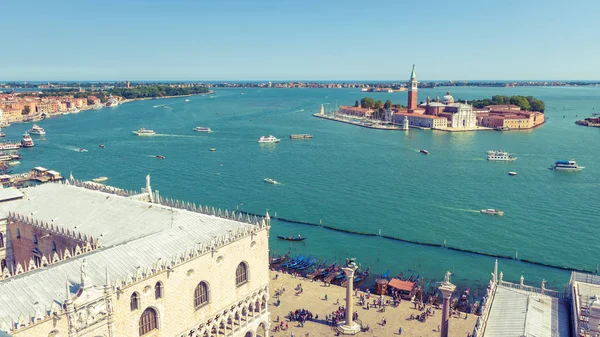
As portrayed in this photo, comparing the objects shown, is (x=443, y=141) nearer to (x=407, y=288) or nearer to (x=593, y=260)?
(x=593, y=260)

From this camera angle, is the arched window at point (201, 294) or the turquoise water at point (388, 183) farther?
the turquoise water at point (388, 183)

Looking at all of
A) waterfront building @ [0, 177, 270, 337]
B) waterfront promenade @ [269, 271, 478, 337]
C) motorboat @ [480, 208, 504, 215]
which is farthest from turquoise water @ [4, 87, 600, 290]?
waterfront building @ [0, 177, 270, 337]

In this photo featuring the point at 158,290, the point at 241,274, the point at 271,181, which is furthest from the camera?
the point at 271,181

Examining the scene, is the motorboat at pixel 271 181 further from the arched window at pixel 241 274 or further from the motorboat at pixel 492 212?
the arched window at pixel 241 274

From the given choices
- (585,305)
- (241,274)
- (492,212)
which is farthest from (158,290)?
(492,212)

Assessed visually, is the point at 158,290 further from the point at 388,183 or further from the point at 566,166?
the point at 566,166

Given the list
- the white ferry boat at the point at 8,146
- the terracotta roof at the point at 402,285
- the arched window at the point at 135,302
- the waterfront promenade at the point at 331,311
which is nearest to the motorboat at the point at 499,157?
the terracotta roof at the point at 402,285
